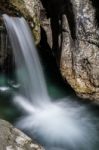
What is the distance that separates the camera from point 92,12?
8.41 meters

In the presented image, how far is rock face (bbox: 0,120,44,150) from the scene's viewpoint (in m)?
4.34

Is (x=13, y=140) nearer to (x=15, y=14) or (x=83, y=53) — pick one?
(x=83, y=53)

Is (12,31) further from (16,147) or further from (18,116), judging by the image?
(16,147)

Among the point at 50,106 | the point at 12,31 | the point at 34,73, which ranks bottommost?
the point at 50,106

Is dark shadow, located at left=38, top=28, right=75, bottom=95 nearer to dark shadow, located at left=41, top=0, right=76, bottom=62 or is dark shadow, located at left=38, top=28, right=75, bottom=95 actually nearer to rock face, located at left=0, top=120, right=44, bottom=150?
dark shadow, located at left=41, top=0, right=76, bottom=62

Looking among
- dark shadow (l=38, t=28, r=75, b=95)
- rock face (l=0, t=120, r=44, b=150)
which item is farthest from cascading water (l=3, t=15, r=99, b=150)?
rock face (l=0, t=120, r=44, b=150)

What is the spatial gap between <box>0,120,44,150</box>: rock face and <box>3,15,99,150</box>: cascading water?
165 cm

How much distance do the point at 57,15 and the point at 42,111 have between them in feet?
9.20

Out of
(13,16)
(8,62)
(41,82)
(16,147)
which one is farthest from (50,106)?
(16,147)

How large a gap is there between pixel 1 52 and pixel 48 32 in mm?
1557

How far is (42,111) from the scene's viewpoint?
824 cm

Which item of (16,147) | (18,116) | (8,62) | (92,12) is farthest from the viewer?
(8,62)

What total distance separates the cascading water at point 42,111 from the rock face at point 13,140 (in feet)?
5.43

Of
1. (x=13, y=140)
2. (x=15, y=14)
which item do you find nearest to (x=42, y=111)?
(x=15, y=14)
